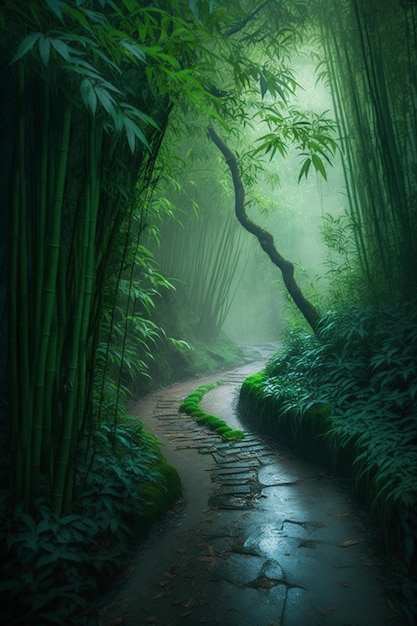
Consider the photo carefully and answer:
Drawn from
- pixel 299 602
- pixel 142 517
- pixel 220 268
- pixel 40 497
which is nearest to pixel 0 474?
pixel 40 497

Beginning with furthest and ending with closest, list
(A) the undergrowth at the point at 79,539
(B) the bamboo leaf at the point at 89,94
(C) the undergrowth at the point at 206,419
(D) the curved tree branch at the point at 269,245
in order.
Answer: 1. (D) the curved tree branch at the point at 269,245
2. (C) the undergrowth at the point at 206,419
3. (A) the undergrowth at the point at 79,539
4. (B) the bamboo leaf at the point at 89,94

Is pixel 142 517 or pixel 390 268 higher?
pixel 390 268

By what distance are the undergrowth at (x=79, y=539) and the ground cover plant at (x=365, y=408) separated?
1496 millimetres

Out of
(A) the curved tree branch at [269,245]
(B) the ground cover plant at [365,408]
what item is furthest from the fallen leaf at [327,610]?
(A) the curved tree branch at [269,245]

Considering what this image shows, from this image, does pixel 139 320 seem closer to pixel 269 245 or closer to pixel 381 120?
pixel 269 245

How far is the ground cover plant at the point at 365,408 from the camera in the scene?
6.88 ft

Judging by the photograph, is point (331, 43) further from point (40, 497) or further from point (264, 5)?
point (40, 497)

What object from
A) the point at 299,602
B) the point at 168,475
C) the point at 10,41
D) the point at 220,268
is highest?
the point at 220,268

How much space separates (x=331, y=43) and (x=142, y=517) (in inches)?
193

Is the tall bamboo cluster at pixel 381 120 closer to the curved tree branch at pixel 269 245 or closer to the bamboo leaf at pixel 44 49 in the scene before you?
the curved tree branch at pixel 269 245

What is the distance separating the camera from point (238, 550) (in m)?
2.26

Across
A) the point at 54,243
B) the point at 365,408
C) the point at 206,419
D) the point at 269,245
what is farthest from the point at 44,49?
the point at 269,245

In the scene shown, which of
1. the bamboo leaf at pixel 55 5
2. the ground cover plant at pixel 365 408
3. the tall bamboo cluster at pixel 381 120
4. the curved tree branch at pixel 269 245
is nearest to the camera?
the bamboo leaf at pixel 55 5

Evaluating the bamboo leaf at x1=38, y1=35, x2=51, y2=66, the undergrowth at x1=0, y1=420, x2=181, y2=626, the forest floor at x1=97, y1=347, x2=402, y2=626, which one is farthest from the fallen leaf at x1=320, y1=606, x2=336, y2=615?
the bamboo leaf at x1=38, y1=35, x2=51, y2=66
